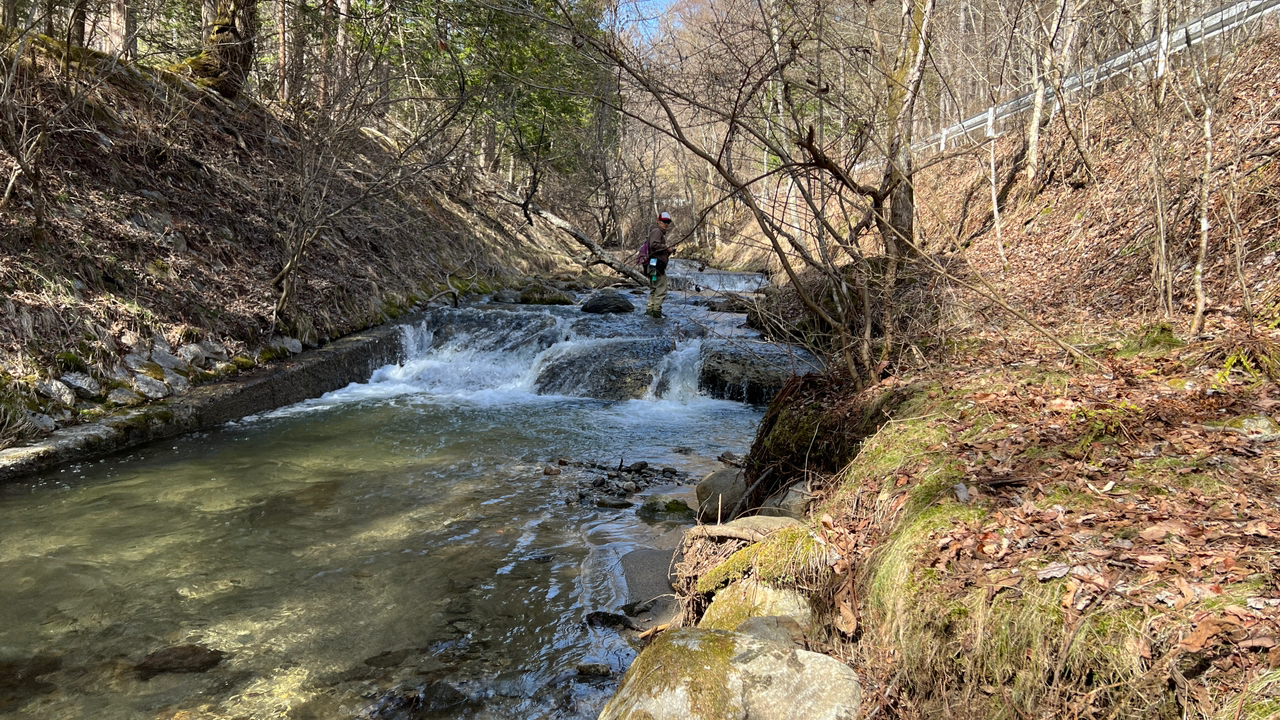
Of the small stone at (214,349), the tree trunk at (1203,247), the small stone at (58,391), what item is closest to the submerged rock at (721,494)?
the tree trunk at (1203,247)

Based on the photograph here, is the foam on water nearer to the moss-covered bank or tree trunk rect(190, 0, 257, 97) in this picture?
tree trunk rect(190, 0, 257, 97)

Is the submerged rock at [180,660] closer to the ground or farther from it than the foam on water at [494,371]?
closer to the ground

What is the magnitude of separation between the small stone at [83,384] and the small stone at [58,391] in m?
0.06

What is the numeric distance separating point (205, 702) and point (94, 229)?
7.47 meters

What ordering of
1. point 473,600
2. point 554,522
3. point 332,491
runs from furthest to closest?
point 332,491 < point 554,522 < point 473,600

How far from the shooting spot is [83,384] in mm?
7484

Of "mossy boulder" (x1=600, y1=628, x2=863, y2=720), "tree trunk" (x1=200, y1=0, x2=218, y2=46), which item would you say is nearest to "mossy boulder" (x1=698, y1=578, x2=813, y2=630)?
"mossy boulder" (x1=600, y1=628, x2=863, y2=720)

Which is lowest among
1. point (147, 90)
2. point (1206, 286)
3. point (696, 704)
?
point (696, 704)

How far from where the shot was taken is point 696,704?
2898 millimetres

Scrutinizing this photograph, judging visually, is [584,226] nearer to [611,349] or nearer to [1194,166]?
[611,349]

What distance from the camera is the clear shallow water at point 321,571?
3.80 m

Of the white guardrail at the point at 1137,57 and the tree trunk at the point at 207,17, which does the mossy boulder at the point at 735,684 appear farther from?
the tree trunk at the point at 207,17

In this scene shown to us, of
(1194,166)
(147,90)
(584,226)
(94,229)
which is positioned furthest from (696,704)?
(584,226)

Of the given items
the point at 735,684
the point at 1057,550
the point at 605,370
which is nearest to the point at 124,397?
the point at 605,370
